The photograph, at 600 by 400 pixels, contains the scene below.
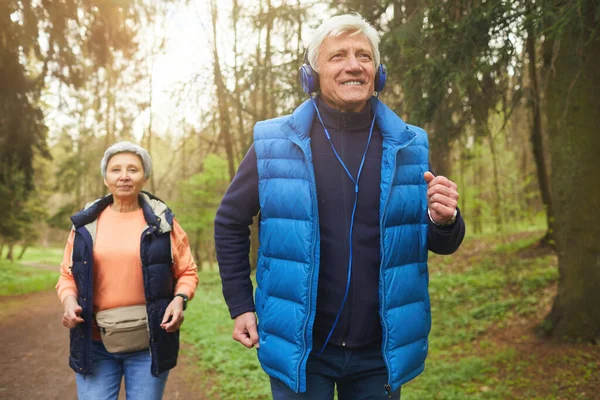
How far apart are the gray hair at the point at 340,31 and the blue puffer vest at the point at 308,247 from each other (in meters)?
0.26

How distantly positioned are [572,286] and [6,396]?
6.43 meters

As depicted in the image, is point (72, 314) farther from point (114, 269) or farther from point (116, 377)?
point (116, 377)

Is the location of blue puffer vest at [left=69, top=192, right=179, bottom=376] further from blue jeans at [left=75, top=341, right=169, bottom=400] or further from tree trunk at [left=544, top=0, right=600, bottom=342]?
tree trunk at [left=544, top=0, right=600, bottom=342]

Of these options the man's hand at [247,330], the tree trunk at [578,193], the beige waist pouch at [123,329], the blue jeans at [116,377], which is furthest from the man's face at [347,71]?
the tree trunk at [578,193]

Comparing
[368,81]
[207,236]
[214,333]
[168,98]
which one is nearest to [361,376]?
[368,81]

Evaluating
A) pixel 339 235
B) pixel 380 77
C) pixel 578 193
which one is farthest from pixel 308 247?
Result: pixel 578 193

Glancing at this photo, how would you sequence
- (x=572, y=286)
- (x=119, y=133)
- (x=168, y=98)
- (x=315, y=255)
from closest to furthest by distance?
(x=315, y=255) → (x=572, y=286) → (x=168, y=98) → (x=119, y=133)

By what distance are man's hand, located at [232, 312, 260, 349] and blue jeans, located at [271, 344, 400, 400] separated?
0.22 meters

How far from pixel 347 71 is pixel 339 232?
2.34ft

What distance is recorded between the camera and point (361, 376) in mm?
2143

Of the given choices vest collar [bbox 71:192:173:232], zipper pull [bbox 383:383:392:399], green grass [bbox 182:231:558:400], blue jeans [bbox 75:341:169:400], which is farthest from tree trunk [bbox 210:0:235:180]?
zipper pull [bbox 383:383:392:399]

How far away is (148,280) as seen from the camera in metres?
2.85

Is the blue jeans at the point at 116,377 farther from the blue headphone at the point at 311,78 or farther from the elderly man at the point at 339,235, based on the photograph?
the blue headphone at the point at 311,78

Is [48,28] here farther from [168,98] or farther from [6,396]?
[6,396]
